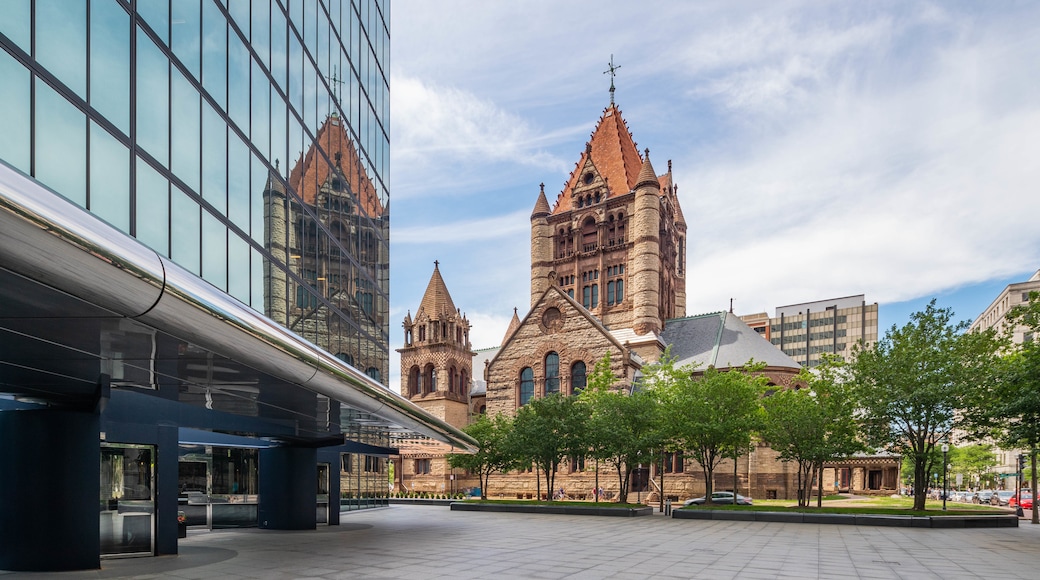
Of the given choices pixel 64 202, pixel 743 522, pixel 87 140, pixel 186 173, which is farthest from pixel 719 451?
pixel 64 202

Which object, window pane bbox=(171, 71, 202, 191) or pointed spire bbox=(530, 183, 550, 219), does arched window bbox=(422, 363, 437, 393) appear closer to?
pointed spire bbox=(530, 183, 550, 219)

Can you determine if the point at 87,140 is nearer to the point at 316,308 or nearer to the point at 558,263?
the point at 316,308

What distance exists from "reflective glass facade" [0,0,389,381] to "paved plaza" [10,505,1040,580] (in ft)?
20.6

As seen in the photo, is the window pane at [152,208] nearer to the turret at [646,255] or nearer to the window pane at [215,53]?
the window pane at [215,53]

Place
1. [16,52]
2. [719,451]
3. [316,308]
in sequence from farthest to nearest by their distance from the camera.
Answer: [719,451] < [316,308] < [16,52]

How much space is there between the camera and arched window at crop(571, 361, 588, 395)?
58656 mm

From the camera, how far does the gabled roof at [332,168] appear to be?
23.0 meters

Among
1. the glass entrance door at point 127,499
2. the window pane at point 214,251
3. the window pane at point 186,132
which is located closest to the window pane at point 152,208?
the window pane at point 186,132

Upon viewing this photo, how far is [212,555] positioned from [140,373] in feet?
27.5

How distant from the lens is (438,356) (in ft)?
232

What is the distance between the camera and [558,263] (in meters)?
74.7

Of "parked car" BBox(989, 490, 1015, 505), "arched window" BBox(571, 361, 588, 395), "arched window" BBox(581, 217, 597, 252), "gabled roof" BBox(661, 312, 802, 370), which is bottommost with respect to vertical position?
"parked car" BBox(989, 490, 1015, 505)

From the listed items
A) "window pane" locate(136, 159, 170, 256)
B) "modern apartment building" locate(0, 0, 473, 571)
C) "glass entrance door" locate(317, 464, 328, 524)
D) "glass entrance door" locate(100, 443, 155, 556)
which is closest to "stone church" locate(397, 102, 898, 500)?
"glass entrance door" locate(317, 464, 328, 524)

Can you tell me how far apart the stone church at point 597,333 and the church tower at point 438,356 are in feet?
0.39
